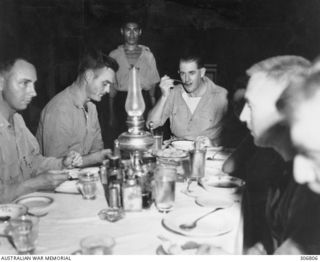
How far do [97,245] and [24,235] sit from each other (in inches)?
8.2

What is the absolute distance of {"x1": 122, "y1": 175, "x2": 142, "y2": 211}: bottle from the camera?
3.80 feet

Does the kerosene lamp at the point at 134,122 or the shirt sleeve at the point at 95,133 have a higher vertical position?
the kerosene lamp at the point at 134,122

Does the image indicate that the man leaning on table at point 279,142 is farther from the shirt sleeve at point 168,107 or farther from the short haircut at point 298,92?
the shirt sleeve at point 168,107

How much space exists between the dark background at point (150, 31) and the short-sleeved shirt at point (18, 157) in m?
2.00

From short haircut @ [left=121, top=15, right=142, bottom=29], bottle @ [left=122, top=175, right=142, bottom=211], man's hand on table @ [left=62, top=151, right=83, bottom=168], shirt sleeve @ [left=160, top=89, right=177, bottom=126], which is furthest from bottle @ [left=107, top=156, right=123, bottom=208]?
short haircut @ [left=121, top=15, right=142, bottom=29]

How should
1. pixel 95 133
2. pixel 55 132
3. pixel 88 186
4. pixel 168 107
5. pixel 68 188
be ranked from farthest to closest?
pixel 168 107
pixel 95 133
pixel 55 132
pixel 68 188
pixel 88 186

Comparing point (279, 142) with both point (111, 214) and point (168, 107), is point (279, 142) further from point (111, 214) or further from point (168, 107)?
point (168, 107)

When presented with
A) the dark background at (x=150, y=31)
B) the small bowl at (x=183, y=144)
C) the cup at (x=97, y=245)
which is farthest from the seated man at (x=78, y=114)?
the dark background at (x=150, y=31)

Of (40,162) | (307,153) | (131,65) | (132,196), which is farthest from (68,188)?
(131,65)

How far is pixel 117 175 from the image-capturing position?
1260 mm

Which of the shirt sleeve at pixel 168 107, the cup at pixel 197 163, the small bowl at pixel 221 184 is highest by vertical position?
the shirt sleeve at pixel 168 107

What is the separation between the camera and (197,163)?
1.48 metres

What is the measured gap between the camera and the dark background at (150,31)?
357cm

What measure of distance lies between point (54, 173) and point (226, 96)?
1.57 metres
